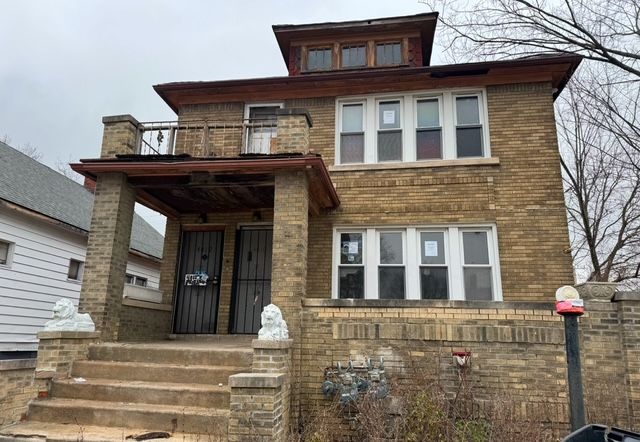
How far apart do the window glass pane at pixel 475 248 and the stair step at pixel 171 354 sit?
183 inches

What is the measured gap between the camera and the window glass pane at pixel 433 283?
8.37 metres

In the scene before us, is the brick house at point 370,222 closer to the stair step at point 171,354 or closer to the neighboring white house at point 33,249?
the stair step at point 171,354

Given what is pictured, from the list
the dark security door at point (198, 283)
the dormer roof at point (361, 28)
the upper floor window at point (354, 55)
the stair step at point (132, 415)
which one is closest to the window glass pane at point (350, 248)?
the dark security door at point (198, 283)

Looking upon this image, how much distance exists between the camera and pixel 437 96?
9.46 meters

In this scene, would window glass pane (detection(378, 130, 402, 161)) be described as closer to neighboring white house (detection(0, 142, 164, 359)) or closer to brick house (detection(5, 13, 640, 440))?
brick house (detection(5, 13, 640, 440))

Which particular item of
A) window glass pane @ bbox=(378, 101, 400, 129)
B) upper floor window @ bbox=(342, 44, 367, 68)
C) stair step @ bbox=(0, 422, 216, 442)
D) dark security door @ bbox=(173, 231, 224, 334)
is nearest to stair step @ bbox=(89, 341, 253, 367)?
stair step @ bbox=(0, 422, 216, 442)

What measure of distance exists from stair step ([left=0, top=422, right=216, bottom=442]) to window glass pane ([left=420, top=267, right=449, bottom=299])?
4786 mm

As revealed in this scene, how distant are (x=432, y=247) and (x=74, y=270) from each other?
1057 cm

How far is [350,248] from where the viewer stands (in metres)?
8.89

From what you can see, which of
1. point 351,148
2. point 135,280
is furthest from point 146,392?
point 135,280

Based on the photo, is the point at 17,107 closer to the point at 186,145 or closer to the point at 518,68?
the point at 186,145

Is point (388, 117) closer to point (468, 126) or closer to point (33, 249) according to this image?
point (468, 126)

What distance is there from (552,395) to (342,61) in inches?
347

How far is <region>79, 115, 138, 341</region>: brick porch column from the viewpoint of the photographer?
22.7 ft
